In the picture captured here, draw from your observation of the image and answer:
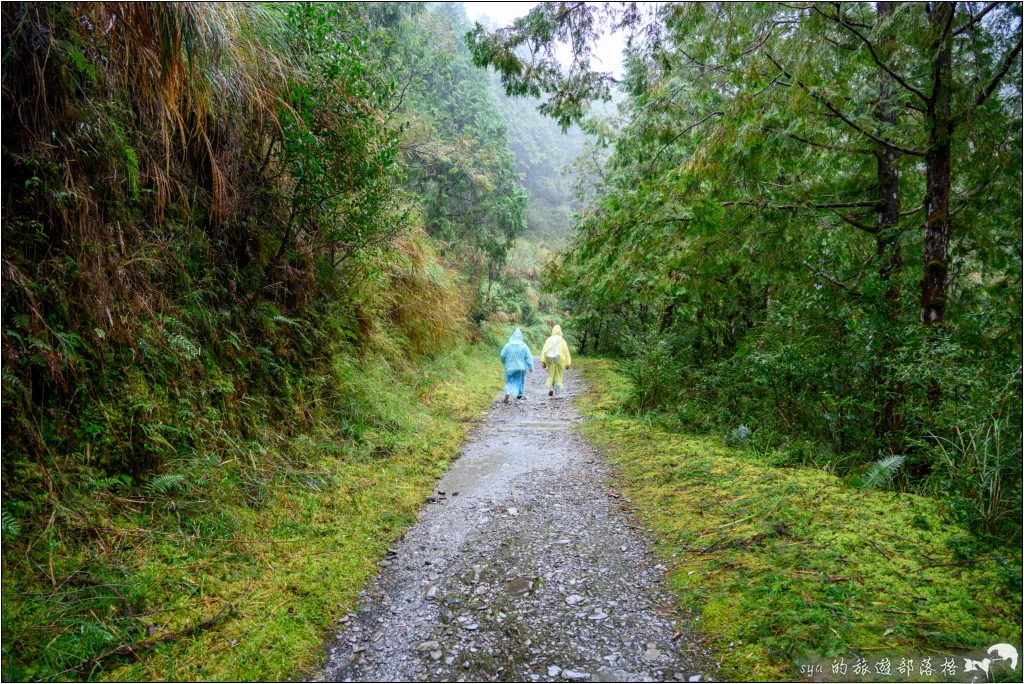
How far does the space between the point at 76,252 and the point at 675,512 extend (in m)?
5.31

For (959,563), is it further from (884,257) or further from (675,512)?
(884,257)

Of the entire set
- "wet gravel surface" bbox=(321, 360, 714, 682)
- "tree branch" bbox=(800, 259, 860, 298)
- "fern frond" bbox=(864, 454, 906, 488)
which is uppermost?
"tree branch" bbox=(800, 259, 860, 298)

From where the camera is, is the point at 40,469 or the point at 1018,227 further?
the point at 1018,227

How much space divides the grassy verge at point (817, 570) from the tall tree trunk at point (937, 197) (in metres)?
2.00

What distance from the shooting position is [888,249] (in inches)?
239

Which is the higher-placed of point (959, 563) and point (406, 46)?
point (406, 46)

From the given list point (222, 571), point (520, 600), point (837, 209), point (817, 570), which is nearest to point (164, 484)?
point (222, 571)

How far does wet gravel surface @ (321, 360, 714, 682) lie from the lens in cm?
296

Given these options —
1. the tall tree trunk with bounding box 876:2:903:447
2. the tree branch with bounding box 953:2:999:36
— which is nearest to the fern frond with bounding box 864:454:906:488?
the tall tree trunk with bounding box 876:2:903:447

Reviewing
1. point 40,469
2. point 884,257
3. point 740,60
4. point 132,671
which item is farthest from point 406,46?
point 132,671

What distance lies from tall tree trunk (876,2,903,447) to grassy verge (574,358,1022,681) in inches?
38.4

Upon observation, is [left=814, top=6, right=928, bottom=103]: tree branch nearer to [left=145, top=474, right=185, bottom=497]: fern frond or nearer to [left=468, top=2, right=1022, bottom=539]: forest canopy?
[left=468, top=2, right=1022, bottom=539]: forest canopy

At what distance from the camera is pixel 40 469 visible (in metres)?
3.28

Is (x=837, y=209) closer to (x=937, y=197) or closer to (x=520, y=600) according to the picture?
(x=937, y=197)
